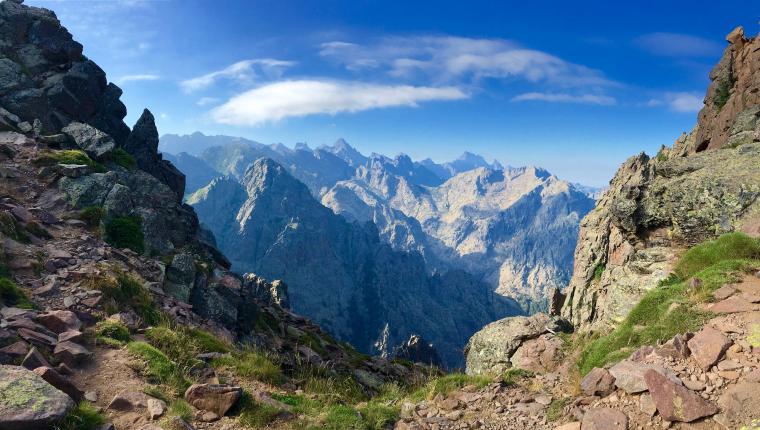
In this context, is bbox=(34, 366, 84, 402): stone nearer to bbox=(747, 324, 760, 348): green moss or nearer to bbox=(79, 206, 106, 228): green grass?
bbox=(747, 324, 760, 348): green moss

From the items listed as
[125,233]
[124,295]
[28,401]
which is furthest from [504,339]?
[125,233]

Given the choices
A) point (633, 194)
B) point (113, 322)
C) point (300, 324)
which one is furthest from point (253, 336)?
point (633, 194)

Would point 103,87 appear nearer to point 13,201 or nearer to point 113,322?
point 13,201

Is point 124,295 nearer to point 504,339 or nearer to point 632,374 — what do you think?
point 632,374

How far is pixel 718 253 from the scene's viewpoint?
1733 cm

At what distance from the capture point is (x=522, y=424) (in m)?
12.3

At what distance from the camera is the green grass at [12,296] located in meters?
15.7

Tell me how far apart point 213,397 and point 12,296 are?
1075 cm

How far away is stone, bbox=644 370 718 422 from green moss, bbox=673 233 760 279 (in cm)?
953

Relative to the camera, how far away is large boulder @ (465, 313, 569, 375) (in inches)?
1051

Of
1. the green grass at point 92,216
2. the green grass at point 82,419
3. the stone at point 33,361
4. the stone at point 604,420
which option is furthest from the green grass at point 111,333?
the stone at point 604,420

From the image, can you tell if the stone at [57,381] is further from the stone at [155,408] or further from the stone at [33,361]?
the stone at [155,408]

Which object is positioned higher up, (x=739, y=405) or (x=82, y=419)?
(x=739, y=405)

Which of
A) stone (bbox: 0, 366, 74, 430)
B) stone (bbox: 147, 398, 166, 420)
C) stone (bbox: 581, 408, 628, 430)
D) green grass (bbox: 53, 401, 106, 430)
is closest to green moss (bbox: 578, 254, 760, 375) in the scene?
stone (bbox: 581, 408, 628, 430)
